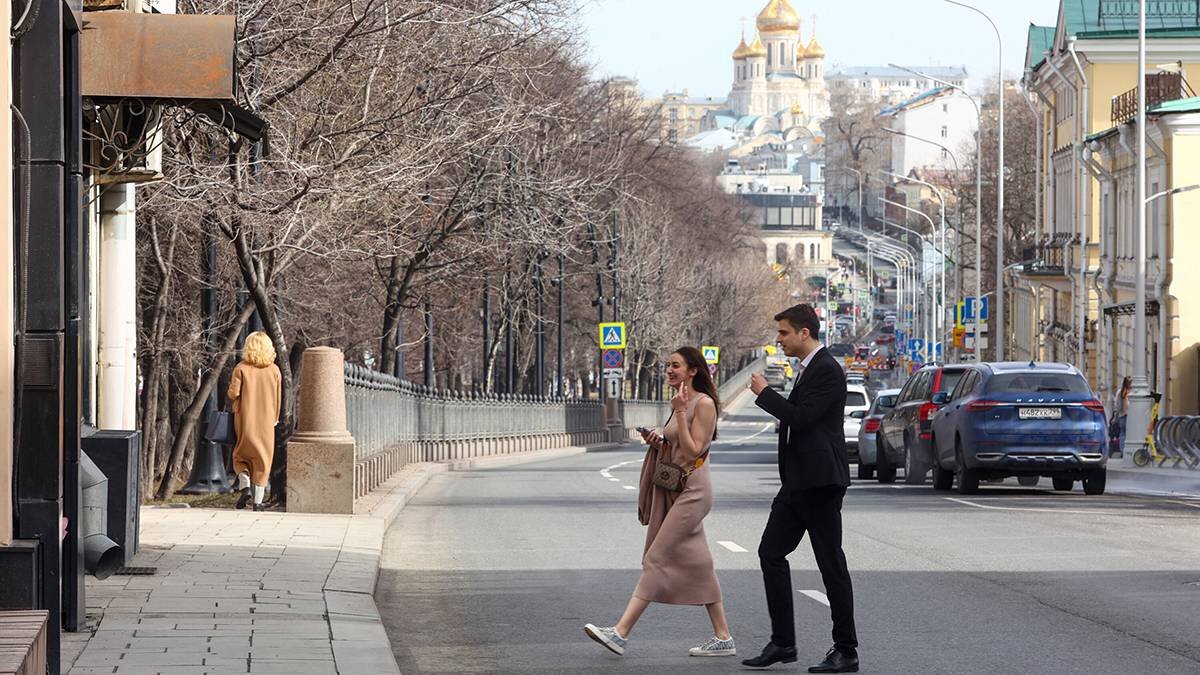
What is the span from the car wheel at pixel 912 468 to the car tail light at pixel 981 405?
3301 millimetres

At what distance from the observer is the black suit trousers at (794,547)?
33.2 feet

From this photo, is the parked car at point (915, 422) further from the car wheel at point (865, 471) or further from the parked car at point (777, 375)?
the parked car at point (777, 375)

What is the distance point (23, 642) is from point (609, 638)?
3.80 meters

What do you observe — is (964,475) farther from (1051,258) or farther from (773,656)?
(1051,258)

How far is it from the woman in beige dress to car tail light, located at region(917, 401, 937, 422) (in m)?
16.8

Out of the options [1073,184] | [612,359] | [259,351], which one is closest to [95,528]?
[259,351]

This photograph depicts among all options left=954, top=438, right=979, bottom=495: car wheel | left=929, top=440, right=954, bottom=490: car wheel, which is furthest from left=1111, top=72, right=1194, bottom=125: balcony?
left=954, top=438, right=979, bottom=495: car wheel

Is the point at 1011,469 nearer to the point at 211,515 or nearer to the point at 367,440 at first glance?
the point at 367,440

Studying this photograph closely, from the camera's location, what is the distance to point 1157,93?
54531mm

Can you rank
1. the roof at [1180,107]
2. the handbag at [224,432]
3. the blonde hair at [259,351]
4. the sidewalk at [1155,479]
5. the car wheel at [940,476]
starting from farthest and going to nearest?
the roof at [1180,107] < the sidewalk at [1155,479] < the car wheel at [940,476] < the handbag at [224,432] < the blonde hair at [259,351]

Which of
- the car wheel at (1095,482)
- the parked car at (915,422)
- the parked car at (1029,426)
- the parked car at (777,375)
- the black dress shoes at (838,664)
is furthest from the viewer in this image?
the parked car at (777,375)

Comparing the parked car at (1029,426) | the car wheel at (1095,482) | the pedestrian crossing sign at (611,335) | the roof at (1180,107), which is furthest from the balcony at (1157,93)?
the parked car at (1029,426)

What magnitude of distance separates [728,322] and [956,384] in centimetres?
8826

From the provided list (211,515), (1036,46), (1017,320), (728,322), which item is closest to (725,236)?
(728,322)
